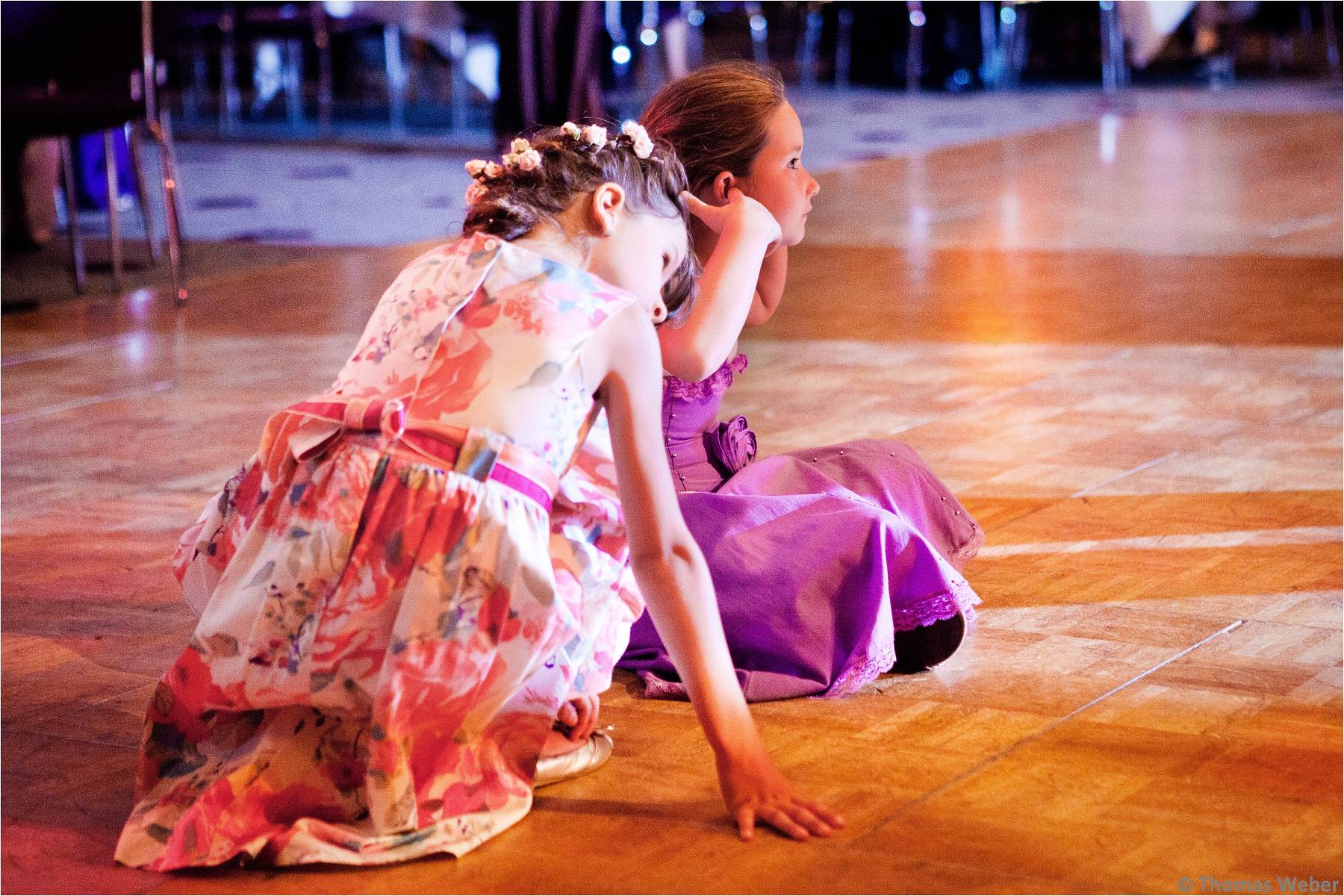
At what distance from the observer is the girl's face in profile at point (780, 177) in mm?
1937

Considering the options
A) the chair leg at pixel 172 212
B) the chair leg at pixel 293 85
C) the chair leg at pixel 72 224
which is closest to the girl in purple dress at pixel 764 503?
the chair leg at pixel 172 212

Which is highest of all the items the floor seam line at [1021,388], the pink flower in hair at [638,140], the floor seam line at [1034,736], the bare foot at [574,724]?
the pink flower in hair at [638,140]

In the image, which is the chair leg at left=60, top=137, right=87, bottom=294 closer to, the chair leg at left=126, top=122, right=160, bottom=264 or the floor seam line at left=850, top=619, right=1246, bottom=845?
the chair leg at left=126, top=122, right=160, bottom=264

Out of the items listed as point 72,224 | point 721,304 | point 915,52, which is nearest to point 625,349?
point 721,304

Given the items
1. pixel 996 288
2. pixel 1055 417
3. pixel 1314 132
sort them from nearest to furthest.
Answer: pixel 1055 417 < pixel 996 288 < pixel 1314 132

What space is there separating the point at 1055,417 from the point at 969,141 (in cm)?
463

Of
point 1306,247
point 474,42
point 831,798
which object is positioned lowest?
point 831,798

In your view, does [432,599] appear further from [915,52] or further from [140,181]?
[915,52]

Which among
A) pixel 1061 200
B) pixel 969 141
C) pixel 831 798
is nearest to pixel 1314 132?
pixel 969 141

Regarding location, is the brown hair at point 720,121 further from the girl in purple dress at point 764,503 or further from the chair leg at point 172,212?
the chair leg at point 172,212

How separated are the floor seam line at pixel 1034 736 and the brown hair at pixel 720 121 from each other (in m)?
0.67

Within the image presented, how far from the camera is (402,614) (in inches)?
57.4

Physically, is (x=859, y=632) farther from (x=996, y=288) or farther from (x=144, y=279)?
(x=144, y=279)

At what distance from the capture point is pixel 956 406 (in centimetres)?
316
